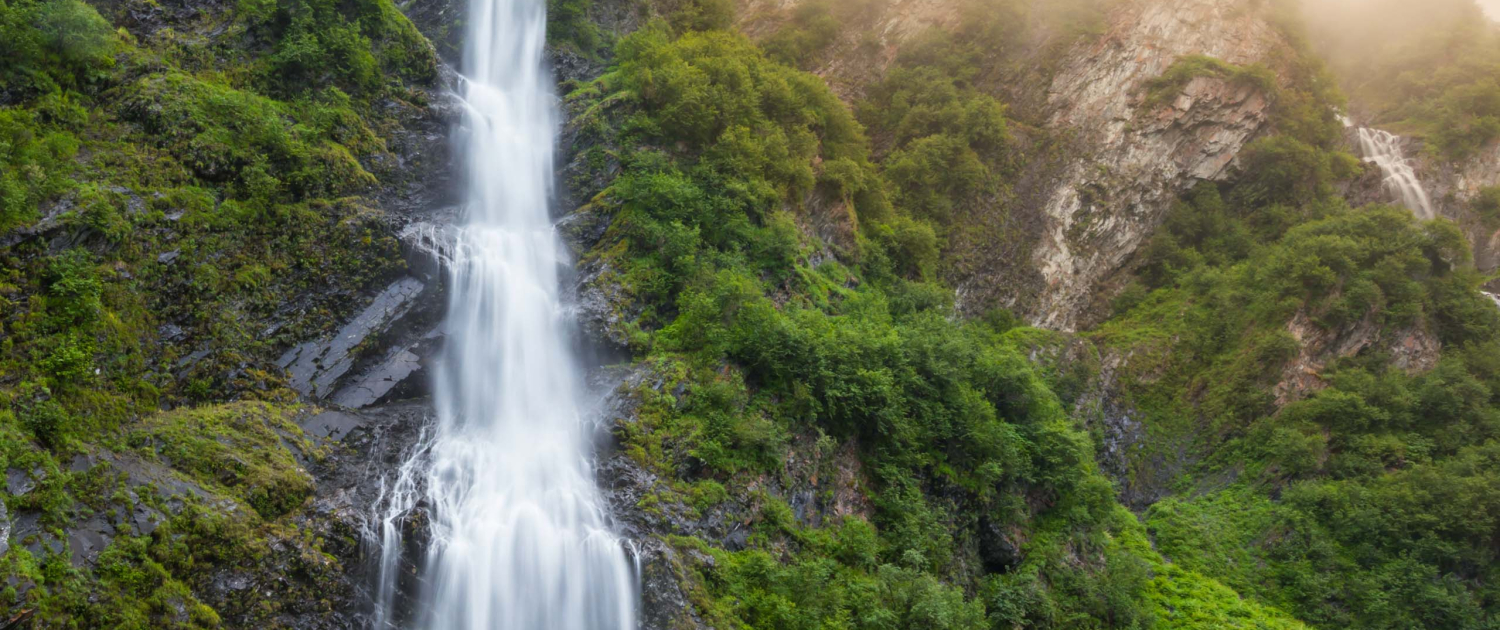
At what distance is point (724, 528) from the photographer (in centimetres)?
1162

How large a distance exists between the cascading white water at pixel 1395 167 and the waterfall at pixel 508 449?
2867cm

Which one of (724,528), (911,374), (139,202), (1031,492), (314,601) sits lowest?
(314,601)

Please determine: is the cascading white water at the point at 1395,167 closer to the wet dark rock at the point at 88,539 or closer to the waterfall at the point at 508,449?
the waterfall at the point at 508,449

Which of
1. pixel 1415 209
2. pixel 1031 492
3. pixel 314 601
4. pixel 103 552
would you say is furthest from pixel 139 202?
pixel 1415 209

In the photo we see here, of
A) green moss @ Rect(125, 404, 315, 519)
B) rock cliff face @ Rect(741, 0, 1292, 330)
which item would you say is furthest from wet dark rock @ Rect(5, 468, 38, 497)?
rock cliff face @ Rect(741, 0, 1292, 330)

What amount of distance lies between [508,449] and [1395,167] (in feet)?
103

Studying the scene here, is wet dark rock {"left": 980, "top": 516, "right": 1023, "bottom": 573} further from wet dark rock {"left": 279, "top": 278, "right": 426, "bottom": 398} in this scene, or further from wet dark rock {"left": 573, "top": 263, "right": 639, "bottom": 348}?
wet dark rock {"left": 279, "top": 278, "right": 426, "bottom": 398}

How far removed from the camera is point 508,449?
12219 millimetres

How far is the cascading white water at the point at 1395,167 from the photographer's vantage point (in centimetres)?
2522

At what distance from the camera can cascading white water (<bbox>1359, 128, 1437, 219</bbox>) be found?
25219 mm

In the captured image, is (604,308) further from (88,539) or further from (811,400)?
(88,539)

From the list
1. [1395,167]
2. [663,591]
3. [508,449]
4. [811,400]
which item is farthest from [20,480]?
[1395,167]

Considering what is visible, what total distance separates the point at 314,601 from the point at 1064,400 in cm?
1917

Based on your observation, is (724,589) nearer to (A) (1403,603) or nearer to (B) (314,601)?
(B) (314,601)
